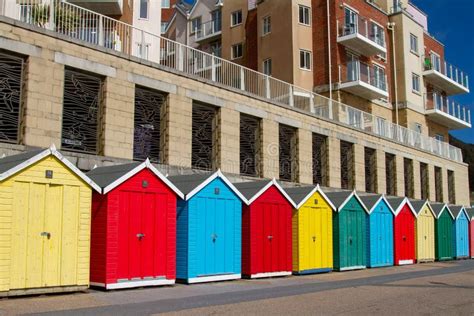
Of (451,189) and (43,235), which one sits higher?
(451,189)

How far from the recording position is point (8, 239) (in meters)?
11.5

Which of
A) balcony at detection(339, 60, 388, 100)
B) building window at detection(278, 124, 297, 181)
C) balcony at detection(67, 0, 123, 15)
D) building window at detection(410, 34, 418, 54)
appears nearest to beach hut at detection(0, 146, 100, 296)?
building window at detection(278, 124, 297, 181)

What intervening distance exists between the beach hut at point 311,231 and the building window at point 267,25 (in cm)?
2112

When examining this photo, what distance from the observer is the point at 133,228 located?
45.8ft

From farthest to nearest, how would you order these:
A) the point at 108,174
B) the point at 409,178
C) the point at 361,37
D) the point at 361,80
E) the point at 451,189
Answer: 1. the point at 451,189
2. the point at 361,80
3. the point at 361,37
4. the point at 409,178
5. the point at 108,174

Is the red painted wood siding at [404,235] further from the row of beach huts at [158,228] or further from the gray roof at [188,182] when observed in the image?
the gray roof at [188,182]

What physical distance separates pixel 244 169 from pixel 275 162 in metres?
1.59

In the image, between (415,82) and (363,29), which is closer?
(363,29)

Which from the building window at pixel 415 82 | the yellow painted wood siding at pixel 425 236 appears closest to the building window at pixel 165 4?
the building window at pixel 415 82

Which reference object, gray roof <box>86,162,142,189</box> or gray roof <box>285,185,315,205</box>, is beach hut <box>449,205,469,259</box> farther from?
gray roof <box>86,162,142,189</box>

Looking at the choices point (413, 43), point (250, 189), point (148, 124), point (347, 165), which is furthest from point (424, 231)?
point (413, 43)

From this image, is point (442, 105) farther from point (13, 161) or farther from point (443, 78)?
point (13, 161)

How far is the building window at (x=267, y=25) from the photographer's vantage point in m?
39.3

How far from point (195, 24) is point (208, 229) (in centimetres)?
3671
